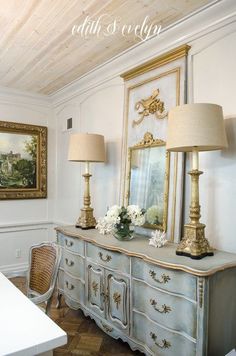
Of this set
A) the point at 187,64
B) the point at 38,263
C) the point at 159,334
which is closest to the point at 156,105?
the point at 187,64

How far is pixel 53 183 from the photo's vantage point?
14.7 ft

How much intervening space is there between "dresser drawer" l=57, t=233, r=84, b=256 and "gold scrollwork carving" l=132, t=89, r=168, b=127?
50.9 inches

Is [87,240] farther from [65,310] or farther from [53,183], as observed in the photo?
[53,183]

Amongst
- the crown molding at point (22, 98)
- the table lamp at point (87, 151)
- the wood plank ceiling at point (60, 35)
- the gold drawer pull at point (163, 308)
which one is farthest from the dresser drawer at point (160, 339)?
the crown molding at point (22, 98)

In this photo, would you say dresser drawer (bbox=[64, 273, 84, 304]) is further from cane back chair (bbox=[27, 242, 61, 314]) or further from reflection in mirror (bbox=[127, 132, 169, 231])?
reflection in mirror (bbox=[127, 132, 169, 231])

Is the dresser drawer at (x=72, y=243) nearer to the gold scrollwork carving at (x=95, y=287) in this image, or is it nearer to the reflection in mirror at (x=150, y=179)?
the gold scrollwork carving at (x=95, y=287)

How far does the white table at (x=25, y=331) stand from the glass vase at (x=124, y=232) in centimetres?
107

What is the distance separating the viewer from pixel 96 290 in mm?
2523

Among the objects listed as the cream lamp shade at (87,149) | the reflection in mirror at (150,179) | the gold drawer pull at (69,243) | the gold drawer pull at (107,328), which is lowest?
the gold drawer pull at (107,328)

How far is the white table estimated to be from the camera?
3.49ft

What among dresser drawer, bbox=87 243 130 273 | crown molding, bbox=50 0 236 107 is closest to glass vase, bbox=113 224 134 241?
dresser drawer, bbox=87 243 130 273

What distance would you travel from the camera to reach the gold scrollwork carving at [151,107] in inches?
101

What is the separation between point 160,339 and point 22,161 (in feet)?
10.2

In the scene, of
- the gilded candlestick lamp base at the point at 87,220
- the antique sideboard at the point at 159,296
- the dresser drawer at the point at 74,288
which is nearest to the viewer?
the antique sideboard at the point at 159,296
